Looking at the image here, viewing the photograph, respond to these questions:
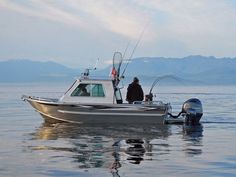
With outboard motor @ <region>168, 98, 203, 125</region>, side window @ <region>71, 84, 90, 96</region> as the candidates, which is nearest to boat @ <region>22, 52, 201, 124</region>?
side window @ <region>71, 84, 90, 96</region>

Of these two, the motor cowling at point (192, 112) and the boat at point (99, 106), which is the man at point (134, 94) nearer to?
the boat at point (99, 106)

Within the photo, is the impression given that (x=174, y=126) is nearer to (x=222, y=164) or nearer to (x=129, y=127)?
(x=129, y=127)

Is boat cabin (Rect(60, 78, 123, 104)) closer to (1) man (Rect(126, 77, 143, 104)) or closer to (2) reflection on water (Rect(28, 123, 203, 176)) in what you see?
(1) man (Rect(126, 77, 143, 104))

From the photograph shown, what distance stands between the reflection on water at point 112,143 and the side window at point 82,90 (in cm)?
145

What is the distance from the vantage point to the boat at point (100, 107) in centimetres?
2327

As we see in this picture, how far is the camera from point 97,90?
78.3 ft

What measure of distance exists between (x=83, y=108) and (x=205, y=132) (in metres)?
5.36

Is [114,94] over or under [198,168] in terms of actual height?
over

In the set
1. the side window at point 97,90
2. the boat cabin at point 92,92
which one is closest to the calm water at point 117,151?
the boat cabin at point 92,92

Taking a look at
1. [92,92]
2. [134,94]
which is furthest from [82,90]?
[134,94]

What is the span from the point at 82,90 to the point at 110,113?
1685mm

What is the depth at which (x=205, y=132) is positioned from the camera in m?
21.6

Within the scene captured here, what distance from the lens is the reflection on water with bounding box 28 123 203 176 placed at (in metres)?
14.1

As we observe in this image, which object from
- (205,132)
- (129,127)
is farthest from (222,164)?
(129,127)
